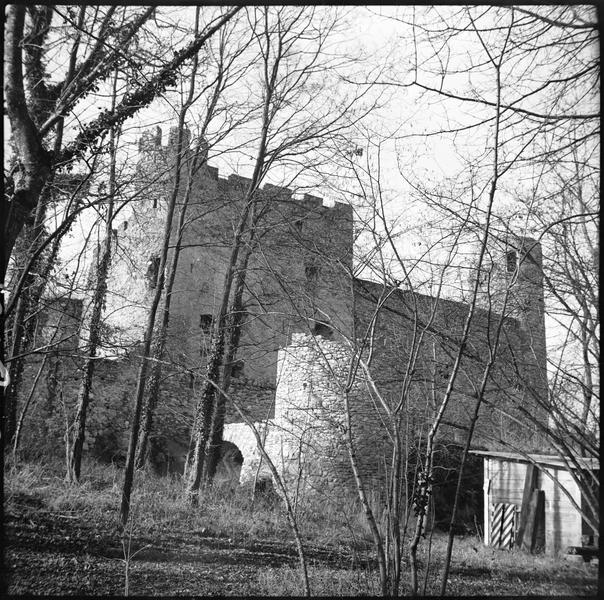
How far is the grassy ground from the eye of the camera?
157 inches

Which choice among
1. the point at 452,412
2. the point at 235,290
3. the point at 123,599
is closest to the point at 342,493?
the point at 452,412

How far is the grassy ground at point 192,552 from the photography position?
3977 millimetres

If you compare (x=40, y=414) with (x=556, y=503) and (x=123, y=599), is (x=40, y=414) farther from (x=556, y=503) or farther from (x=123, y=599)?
(x=123, y=599)

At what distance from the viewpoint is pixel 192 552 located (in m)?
5.25

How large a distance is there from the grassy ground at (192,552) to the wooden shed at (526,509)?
31.5 inches

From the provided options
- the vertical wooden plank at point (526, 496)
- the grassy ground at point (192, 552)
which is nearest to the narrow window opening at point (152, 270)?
the grassy ground at point (192, 552)

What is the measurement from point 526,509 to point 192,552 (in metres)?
5.95

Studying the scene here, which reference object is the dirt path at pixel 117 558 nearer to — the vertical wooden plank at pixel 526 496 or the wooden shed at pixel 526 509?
the wooden shed at pixel 526 509

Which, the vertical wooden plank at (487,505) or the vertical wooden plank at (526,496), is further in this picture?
the vertical wooden plank at (487,505)

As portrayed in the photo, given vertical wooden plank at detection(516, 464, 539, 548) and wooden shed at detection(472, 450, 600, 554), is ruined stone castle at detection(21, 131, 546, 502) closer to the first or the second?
wooden shed at detection(472, 450, 600, 554)

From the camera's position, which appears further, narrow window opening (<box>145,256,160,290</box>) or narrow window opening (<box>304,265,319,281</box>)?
narrow window opening (<box>145,256,160,290</box>)

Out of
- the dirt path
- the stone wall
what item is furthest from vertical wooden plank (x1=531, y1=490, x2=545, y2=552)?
the dirt path

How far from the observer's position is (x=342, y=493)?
9781 millimetres

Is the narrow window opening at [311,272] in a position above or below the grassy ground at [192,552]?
above
